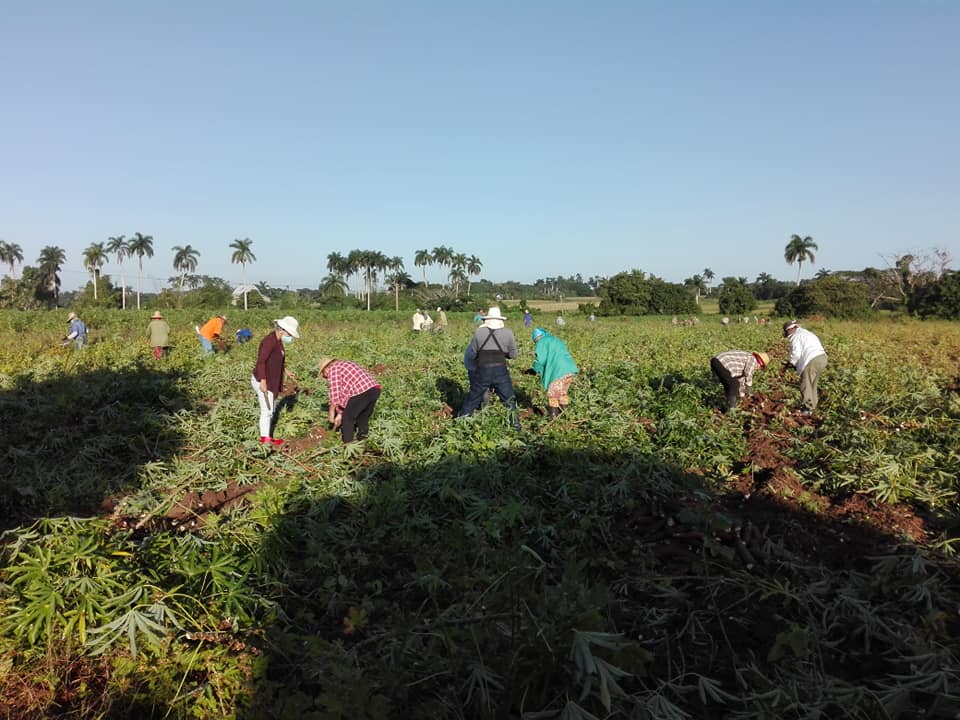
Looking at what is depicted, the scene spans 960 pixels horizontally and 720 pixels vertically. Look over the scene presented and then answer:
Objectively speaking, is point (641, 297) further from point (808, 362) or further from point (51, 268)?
point (51, 268)

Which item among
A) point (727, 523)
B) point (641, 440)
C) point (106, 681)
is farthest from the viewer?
point (641, 440)

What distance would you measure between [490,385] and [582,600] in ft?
15.8

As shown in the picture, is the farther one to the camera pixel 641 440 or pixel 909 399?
pixel 909 399

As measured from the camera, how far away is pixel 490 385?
7.16 metres

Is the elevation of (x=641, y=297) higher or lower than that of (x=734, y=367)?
higher

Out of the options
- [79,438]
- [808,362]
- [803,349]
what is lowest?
[79,438]

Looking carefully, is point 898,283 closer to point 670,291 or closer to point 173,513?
point 670,291

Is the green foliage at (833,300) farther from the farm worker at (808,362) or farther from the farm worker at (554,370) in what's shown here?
the farm worker at (554,370)

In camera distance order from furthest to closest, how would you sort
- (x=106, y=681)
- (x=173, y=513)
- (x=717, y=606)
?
1. (x=173, y=513)
2. (x=717, y=606)
3. (x=106, y=681)

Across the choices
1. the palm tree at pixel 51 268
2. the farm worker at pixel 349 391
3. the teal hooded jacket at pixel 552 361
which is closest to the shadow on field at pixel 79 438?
the farm worker at pixel 349 391

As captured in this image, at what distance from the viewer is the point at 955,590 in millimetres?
3705

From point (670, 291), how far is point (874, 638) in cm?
5834

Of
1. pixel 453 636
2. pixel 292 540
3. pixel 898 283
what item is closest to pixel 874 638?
pixel 453 636

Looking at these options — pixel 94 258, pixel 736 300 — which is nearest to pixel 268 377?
pixel 736 300
